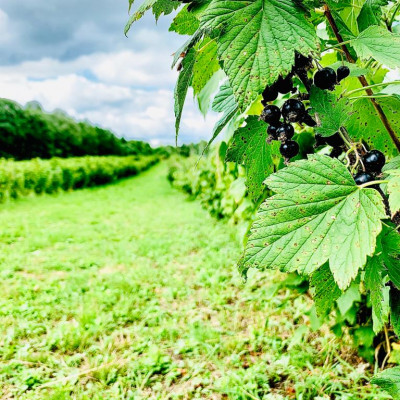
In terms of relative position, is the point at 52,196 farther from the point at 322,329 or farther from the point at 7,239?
the point at 322,329

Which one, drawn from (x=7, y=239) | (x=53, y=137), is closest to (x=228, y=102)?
(x=7, y=239)

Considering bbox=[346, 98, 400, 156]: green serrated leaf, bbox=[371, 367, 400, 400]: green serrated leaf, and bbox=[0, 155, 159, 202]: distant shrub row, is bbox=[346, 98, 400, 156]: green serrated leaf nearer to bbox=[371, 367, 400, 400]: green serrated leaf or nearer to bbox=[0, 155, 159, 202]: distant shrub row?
bbox=[371, 367, 400, 400]: green serrated leaf

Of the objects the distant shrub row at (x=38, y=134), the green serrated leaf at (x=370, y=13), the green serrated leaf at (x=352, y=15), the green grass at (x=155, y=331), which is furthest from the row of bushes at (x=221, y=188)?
the distant shrub row at (x=38, y=134)

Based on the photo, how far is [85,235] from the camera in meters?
5.87

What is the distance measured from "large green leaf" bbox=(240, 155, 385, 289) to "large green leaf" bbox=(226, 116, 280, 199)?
15 cm

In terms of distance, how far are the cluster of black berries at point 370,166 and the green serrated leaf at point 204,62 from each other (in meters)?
0.37

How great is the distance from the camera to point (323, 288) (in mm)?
822

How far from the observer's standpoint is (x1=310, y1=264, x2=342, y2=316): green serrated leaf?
31.6 inches

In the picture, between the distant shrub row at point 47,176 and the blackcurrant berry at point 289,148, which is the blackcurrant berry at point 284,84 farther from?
the distant shrub row at point 47,176

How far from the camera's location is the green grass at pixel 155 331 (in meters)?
2.17

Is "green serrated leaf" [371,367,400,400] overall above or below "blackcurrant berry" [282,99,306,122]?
below

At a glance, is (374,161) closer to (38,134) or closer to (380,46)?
(380,46)

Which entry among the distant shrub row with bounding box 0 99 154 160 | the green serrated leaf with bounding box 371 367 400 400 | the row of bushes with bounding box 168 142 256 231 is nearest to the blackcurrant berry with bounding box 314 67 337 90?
the green serrated leaf with bounding box 371 367 400 400

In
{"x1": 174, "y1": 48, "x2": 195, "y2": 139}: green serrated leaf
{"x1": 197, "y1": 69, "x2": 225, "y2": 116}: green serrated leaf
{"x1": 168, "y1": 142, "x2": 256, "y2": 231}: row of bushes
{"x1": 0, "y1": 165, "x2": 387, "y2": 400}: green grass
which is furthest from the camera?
{"x1": 168, "y1": 142, "x2": 256, "y2": 231}: row of bushes
